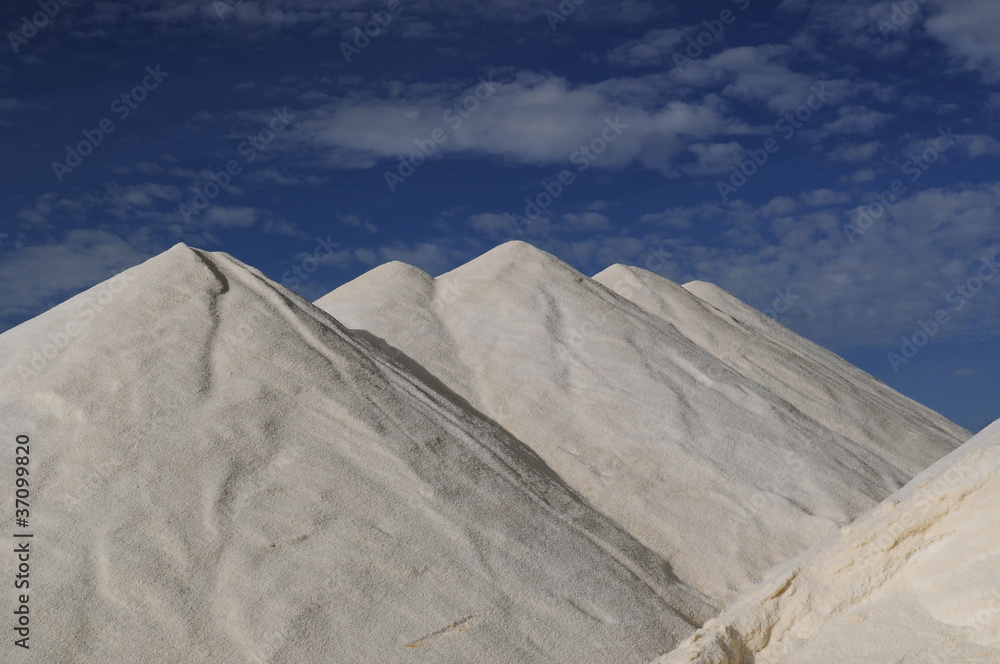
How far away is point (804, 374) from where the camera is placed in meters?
11.9

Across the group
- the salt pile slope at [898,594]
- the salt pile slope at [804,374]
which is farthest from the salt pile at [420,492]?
the salt pile slope at [804,374]

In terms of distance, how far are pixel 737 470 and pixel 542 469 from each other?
A: 235 centimetres

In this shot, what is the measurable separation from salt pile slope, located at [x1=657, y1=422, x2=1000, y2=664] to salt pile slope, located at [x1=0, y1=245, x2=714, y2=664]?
68.3 inches

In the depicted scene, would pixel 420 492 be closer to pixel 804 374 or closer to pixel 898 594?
pixel 898 594

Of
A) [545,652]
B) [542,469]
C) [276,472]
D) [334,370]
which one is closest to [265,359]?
[334,370]

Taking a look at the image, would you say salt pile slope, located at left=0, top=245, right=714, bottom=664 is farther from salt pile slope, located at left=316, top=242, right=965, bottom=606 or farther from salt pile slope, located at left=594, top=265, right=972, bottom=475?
salt pile slope, located at left=594, top=265, right=972, bottom=475

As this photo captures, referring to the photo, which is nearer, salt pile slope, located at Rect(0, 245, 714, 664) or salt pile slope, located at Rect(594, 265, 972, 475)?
salt pile slope, located at Rect(0, 245, 714, 664)

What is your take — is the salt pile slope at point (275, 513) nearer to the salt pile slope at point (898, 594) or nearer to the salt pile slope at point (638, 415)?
the salt pile slope at point (638, 415)

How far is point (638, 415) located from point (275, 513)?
4858 millimetres

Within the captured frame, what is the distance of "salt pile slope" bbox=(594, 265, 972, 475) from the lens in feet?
35.7

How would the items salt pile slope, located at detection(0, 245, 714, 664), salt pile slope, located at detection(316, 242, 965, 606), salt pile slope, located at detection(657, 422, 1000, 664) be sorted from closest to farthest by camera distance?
salt pile slope, located at detection(657, 422, 1000, 664) → salt pile slope, located at detection(0, 245, 714, 664) → salt pile slope, located at detection(316, 242, 965, 606)

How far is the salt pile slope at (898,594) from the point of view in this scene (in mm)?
3135

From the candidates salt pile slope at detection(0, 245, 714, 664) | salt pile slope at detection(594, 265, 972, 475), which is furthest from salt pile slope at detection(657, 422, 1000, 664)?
salt pile slope at detection(594, 265, 972, 475)

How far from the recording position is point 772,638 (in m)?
3.82
